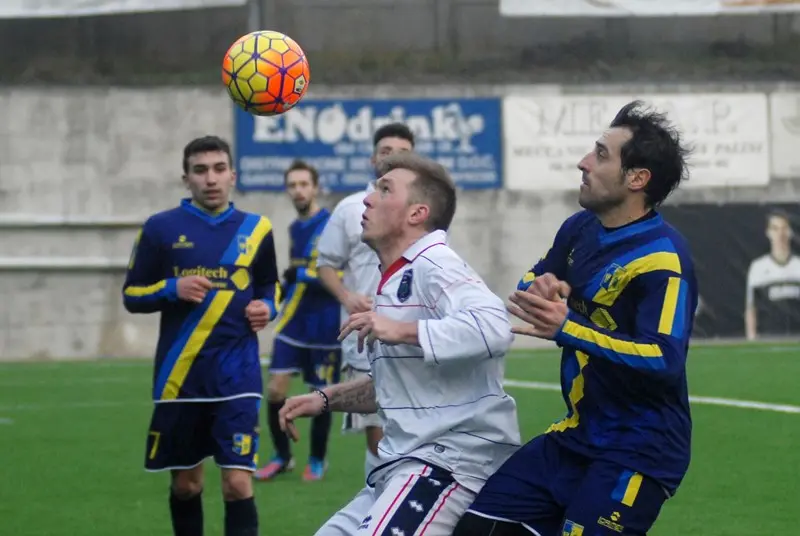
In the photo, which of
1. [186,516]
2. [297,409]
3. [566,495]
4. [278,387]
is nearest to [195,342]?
[186,516]

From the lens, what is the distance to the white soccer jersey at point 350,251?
838 cm

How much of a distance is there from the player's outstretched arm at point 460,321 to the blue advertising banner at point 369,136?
56.9 feet

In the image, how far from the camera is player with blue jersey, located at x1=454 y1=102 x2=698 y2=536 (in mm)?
4359

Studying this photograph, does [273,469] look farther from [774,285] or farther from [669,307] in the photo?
[774,285]

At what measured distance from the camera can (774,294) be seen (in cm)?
2197

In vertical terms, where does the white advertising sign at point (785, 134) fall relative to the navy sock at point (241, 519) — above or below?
above

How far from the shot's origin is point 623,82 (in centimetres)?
2278

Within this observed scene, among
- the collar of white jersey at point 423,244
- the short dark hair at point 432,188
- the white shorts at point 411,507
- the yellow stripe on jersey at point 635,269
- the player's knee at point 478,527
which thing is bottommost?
the player's knee at point 478,527

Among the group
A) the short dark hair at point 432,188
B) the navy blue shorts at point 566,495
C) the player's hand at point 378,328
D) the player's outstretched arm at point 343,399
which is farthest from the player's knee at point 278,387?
the player's hand at point 378,328

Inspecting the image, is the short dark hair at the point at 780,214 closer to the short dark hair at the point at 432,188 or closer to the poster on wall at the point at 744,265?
the poster on wall at the point at 744,265

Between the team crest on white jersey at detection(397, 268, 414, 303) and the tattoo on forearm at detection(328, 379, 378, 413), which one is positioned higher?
the team crest on white jersey at detection(397, 268, 414, 303)

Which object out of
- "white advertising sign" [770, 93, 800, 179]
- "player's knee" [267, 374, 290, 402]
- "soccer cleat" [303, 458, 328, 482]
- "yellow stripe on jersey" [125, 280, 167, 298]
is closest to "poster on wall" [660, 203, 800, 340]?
"white advertising sign" [770, 93, 800, 179]

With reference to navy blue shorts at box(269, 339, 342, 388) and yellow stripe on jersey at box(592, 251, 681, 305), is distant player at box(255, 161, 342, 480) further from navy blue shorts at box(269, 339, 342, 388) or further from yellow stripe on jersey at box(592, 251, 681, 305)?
yellow stripe on jersey at box(592, 251, 681, 305)

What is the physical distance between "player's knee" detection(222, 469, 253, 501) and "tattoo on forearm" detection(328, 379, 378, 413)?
77.0 inches
